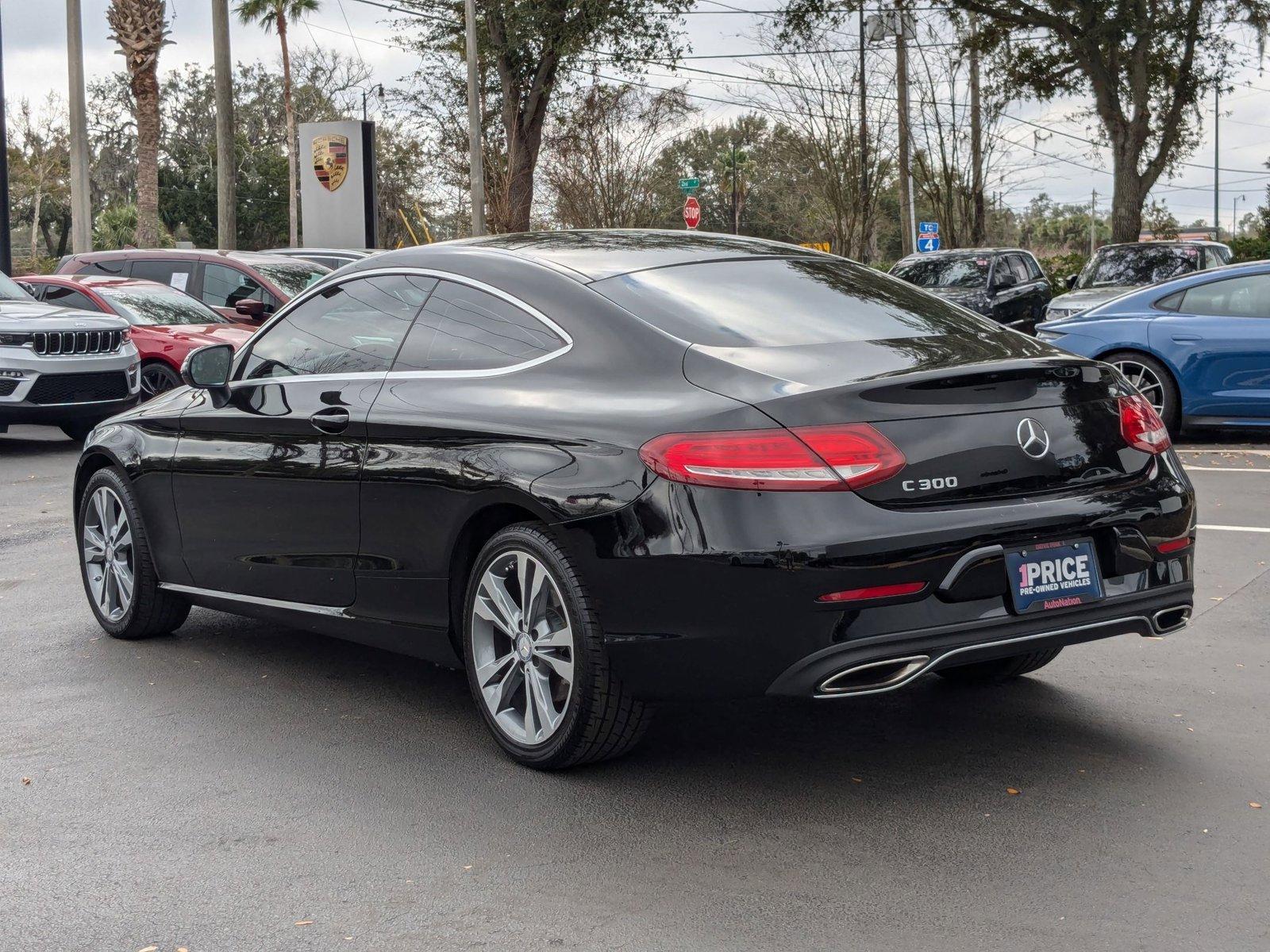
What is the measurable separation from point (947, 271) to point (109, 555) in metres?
17.0

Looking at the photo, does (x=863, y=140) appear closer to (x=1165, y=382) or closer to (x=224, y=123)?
(x=224, y=123)

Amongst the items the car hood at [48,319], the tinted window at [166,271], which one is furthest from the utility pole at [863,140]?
the car hood at [48,319]

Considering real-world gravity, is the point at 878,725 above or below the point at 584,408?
below

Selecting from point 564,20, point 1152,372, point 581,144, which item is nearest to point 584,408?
point 1152,372

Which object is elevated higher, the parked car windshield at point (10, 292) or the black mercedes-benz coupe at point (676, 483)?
the parked car windshield at point (10, 292)

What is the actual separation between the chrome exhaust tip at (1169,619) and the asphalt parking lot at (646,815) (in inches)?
16.1

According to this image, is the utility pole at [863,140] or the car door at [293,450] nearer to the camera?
the car door at [293,450]

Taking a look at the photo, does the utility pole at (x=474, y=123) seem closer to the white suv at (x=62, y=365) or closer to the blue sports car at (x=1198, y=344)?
the white suv at (x=62, y=365)

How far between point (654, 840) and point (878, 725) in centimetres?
124

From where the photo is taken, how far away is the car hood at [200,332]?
14.9 metres

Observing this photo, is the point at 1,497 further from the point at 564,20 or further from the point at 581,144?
the point at 581,144

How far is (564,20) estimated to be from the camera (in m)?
32.1

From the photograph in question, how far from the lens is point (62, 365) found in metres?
13.5

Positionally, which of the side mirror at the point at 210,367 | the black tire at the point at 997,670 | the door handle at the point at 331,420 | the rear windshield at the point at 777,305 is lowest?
the black tire at the point at 997,670
